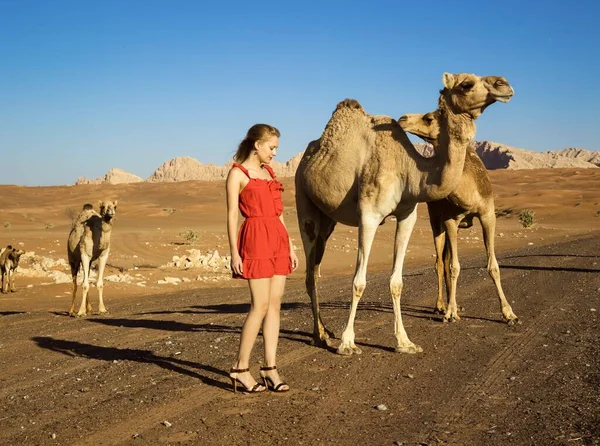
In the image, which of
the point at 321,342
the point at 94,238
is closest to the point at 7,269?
the point at 94,238

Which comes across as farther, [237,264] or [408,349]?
[408,349]

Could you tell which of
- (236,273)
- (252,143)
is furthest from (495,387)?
(252,143)

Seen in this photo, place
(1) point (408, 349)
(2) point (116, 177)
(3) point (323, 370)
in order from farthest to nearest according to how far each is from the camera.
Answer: (2) point (116, 177) → (1) point (408, 349) → (3) point (323, 370)

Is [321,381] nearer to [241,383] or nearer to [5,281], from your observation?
[241,383]

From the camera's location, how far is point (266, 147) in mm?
6266

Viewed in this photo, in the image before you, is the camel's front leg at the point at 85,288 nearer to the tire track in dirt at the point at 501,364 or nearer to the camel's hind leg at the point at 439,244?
the camel's hind leg at the point at 439,244

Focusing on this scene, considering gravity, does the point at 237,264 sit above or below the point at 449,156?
below

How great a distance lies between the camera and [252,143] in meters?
6.28

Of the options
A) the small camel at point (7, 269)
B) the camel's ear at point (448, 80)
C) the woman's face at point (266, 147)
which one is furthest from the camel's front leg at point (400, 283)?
the small camel at point (7, 269)

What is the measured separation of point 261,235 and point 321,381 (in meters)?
1.67

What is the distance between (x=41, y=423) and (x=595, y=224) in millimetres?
42437

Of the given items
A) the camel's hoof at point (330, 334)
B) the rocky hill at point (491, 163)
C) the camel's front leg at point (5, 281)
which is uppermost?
the rocky hill at point (491, 163)

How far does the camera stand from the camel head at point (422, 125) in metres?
8.24

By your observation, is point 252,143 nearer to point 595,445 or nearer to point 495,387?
point 495,387
